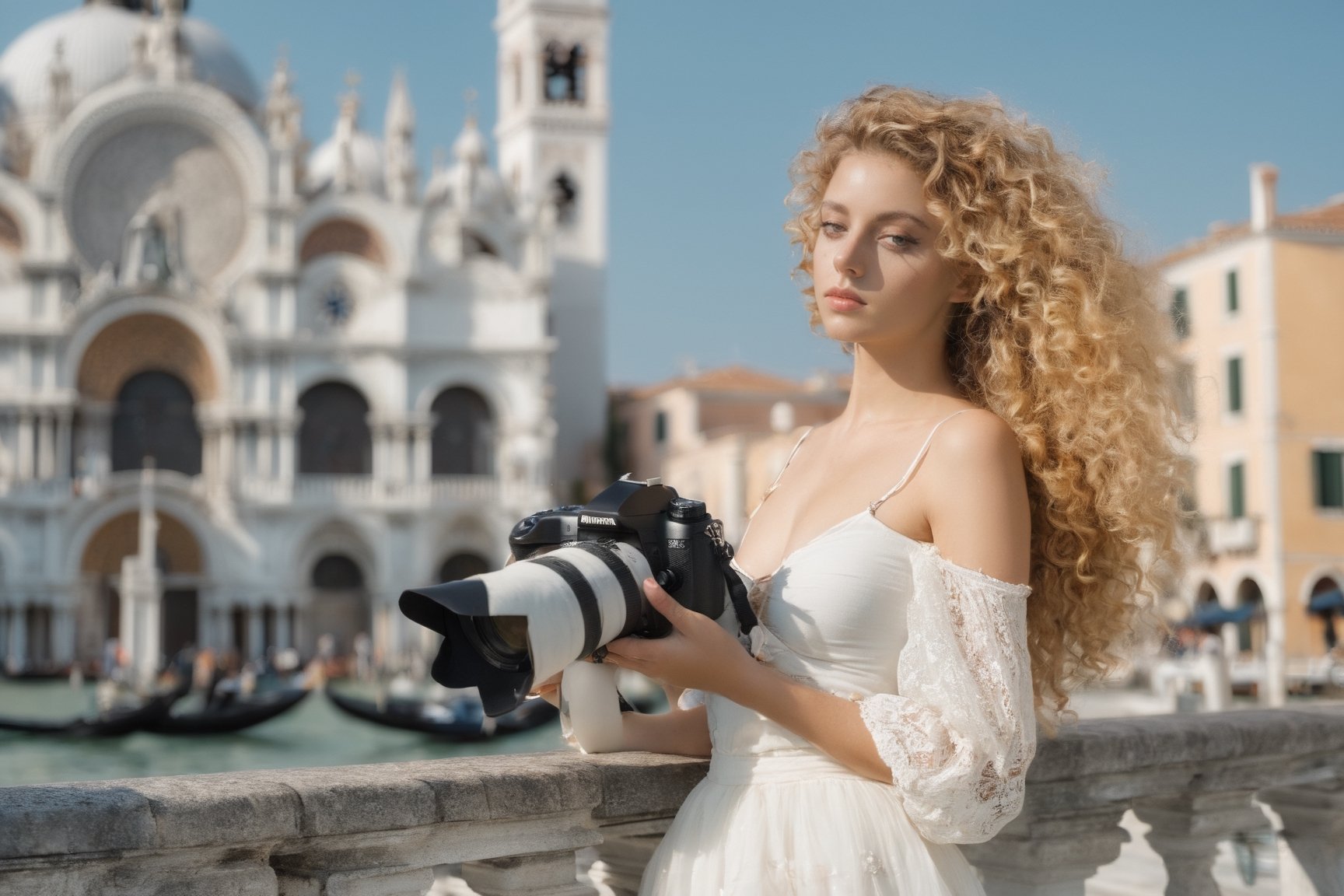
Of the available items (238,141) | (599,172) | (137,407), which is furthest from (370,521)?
(599,172)

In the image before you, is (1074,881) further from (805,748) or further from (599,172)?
(599,172)

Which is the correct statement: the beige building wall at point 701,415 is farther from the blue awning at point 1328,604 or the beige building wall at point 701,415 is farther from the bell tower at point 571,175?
the blue awning at point 1328,604

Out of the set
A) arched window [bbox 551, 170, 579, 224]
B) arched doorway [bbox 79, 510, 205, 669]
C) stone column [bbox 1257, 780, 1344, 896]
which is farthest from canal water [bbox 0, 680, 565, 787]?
arched window [bbox 551, 170, 579, 224]

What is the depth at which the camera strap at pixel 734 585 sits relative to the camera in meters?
1.56

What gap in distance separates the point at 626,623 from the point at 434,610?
0.67ft

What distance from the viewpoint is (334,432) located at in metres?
28.2

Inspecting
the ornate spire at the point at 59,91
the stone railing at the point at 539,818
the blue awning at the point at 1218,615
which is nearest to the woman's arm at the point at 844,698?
the stone railing at the point at 539,818

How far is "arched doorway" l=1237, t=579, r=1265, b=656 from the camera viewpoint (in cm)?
2098

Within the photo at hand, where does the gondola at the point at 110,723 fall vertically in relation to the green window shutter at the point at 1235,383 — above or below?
below

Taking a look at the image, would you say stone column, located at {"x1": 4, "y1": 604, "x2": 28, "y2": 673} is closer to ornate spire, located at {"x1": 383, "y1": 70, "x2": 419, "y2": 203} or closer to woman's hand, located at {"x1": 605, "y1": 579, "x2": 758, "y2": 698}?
ornate spire, located at {"x1": 383, "y1": 70, "x2": 419, "y2": 203}

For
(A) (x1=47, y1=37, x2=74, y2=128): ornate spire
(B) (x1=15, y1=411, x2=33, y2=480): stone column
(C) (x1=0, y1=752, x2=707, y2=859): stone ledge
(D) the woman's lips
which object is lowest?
(C) (x1=0, y1=752, x2=707, y2=859): stone ledge

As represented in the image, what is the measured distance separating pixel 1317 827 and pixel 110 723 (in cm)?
1308

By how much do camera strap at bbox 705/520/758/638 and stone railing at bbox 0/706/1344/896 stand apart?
30cm

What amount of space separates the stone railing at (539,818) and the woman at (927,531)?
157mm
